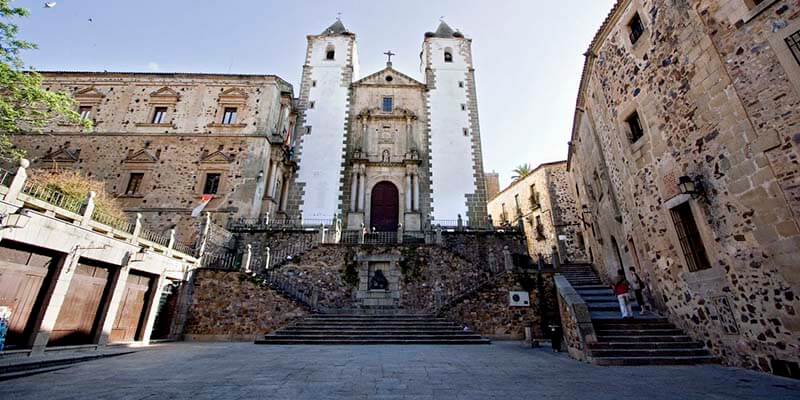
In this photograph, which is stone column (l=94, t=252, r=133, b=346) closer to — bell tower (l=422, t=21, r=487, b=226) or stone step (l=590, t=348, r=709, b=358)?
stone step (l=590, t=348, r=709, b=358)

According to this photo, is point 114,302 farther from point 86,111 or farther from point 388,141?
point 86,111

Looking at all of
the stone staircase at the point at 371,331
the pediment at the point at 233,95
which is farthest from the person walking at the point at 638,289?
the pediment at the point at 233,95

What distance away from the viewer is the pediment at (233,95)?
2169cm

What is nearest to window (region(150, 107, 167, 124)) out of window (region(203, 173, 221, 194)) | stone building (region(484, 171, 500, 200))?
window (region(203, 173, 221, 194))

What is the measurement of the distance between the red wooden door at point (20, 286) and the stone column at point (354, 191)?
535 inches

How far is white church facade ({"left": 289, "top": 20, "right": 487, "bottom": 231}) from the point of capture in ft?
67.3

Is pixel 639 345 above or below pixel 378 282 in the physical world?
below

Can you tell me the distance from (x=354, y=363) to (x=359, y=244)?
8.47 metres

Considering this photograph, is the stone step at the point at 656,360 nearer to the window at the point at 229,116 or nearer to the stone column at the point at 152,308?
the stone column at the point at 152,308

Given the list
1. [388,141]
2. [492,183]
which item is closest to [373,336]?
[388,141]

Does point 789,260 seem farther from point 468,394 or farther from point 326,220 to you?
point 326,220

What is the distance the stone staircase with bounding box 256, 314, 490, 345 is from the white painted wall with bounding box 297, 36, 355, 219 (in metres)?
9.43

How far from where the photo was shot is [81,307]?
9039 mm

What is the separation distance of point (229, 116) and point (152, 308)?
14.6m
